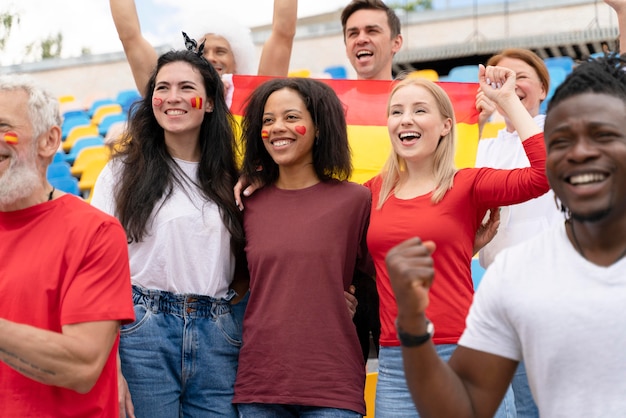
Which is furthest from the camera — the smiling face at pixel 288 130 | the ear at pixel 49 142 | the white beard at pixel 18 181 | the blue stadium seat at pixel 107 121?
the blue stadium seat at pixel 107 121

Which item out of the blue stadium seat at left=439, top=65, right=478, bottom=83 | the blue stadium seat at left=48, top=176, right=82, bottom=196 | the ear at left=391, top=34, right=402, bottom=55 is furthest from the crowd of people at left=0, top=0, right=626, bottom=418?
the blue stadium seat at left=439, top=65, right=478, bottom=83

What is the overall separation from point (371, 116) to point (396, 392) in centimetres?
193

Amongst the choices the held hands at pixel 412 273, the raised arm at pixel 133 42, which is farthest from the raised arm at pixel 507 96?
the raised arm at pixel 133 42

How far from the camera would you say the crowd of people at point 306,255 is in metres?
1.97

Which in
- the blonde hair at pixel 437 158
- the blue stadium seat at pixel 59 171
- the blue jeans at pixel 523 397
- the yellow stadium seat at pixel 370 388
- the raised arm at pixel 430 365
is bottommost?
the yellow stadium seat at pixel 370 388

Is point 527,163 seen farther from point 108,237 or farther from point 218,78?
point 108,237

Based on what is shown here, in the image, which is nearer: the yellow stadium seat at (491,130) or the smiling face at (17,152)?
the smiling face at (17,152)

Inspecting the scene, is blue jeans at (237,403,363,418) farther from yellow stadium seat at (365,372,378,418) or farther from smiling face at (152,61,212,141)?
smiling face at (152,61,212,141)

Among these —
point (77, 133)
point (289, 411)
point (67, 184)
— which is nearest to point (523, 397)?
point (289, 411)

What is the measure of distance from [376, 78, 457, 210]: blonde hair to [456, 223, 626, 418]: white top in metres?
1.20

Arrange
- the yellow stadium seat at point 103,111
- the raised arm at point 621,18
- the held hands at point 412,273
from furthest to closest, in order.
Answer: the yellow stadium seat at point 103,111
the raised arm at point 621,18
the held hands at point 412,273

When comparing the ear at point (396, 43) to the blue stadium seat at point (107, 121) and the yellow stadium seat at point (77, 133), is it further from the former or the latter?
the yellow stadium seat at point (77, 133)

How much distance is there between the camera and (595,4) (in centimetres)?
1301

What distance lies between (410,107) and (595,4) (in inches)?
426
